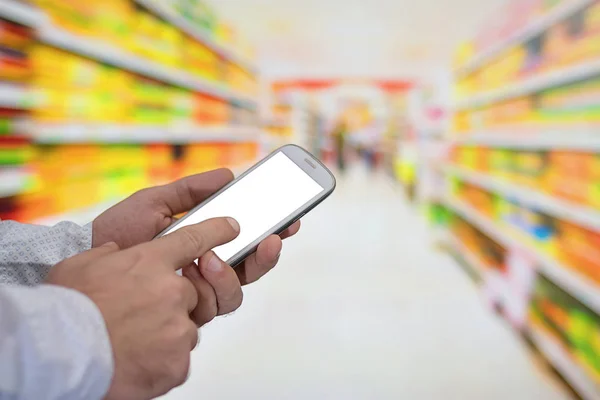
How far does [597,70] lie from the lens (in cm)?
193

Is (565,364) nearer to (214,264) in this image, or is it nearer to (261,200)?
(261,200)

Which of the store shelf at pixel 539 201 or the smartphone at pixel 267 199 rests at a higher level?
the smartphone at pixel 267 199

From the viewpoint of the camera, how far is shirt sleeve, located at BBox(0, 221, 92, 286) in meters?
0.76

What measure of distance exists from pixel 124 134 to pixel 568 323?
2025 millimetres

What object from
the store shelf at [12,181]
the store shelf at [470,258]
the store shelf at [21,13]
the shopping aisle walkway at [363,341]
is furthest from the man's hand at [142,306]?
the store shelf at [470,258]

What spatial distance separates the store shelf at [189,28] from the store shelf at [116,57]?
28 cm

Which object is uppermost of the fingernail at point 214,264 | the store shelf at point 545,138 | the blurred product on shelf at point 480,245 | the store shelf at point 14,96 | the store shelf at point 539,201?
the store shelf at point 14,96

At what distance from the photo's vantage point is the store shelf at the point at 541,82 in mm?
2033

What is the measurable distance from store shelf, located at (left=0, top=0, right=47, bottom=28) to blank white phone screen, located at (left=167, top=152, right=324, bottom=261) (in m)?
0.87

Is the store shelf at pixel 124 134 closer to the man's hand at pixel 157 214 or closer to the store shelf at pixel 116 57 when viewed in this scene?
the store shelf at pixel 116 57

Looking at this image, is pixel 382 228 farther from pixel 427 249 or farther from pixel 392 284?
pixel 392 284

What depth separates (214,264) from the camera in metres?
0.68

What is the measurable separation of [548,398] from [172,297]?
198 centimetres

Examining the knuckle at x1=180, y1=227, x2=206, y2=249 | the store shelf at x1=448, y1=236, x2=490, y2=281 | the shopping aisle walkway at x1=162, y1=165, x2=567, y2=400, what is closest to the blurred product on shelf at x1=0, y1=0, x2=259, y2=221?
the shopping aisle walkway at x1=162, y1=165, x2=567, y2=400
